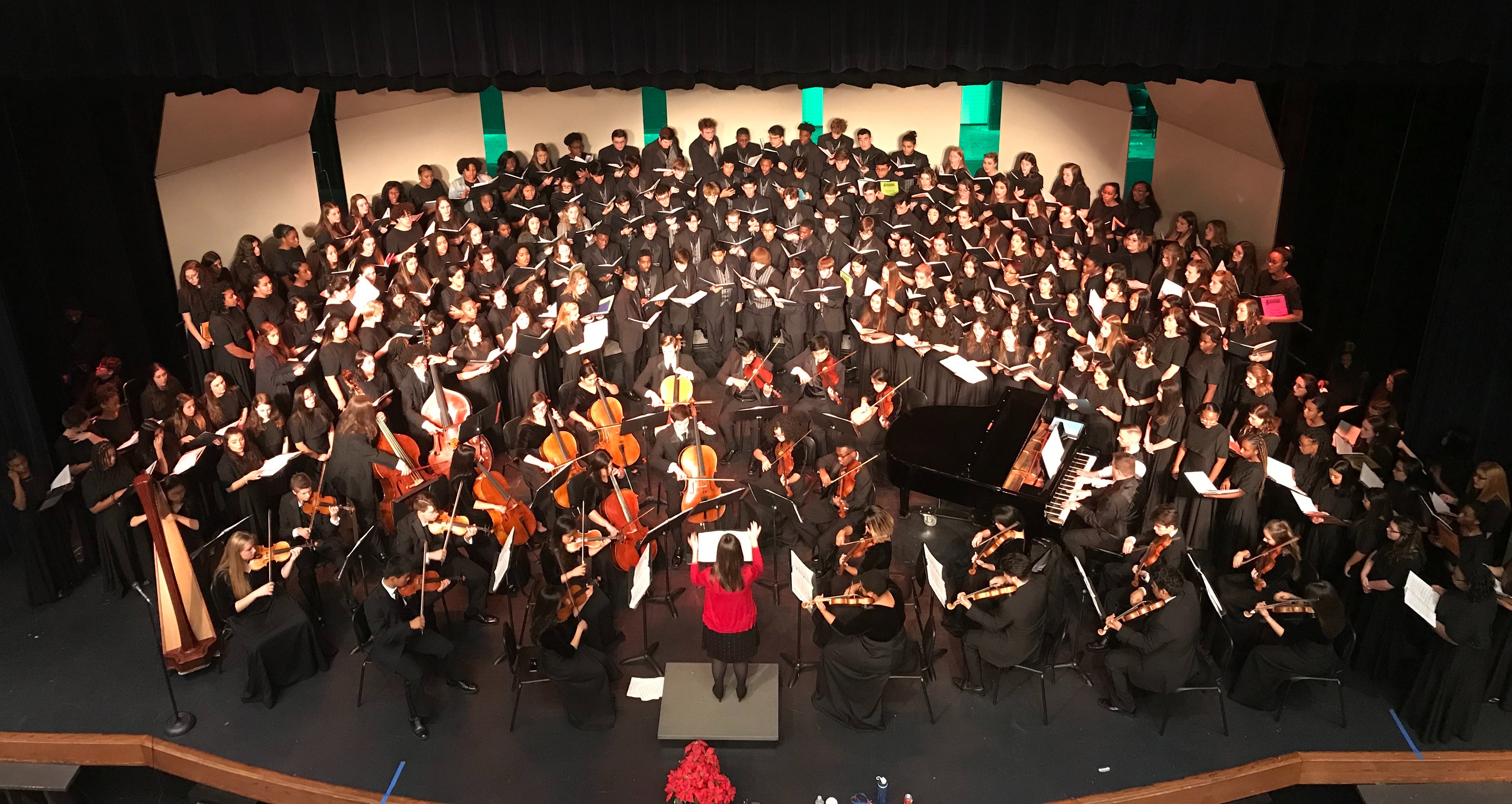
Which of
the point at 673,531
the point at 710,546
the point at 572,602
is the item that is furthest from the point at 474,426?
the point at 710,546

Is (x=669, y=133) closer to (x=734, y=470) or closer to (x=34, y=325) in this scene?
(x=734, y=470)

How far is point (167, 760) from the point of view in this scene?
6.96 metres

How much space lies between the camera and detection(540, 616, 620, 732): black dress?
21.9 ft

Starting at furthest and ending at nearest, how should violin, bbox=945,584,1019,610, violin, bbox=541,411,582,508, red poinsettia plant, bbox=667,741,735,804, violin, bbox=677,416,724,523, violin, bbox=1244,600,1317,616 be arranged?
violin, bbox=541,411,582,508, violin, bbox=677,416,724,523, violin, bbox=945,584,1019,610, violin, bbox=1244,600,1317,616, red poinsettia plant, bbox=667,741,735,804

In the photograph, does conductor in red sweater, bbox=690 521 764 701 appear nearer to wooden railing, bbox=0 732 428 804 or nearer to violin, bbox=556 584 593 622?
violin, bbox=556 584 593 622

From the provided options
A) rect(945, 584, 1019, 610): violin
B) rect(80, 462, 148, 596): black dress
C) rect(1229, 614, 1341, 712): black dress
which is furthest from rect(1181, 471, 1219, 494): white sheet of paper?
rect(80, 462, 148, 596): black dress

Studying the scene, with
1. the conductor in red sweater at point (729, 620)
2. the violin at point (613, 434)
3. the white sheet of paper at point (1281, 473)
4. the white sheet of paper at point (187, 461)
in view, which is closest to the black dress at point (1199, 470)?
the white sheet of paper at point (1281, 473)

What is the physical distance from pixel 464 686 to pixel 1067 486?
4.72 m

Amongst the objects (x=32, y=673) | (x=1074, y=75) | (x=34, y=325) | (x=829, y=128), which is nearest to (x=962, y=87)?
(x=829, y=128)

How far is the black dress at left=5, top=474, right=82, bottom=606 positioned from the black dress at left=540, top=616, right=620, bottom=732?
4.61 m

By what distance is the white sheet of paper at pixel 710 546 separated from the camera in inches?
272

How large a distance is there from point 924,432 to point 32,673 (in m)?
7.11

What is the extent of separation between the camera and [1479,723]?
22.7 feet

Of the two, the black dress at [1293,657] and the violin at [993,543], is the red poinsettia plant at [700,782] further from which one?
the black dress at [1293,657]
